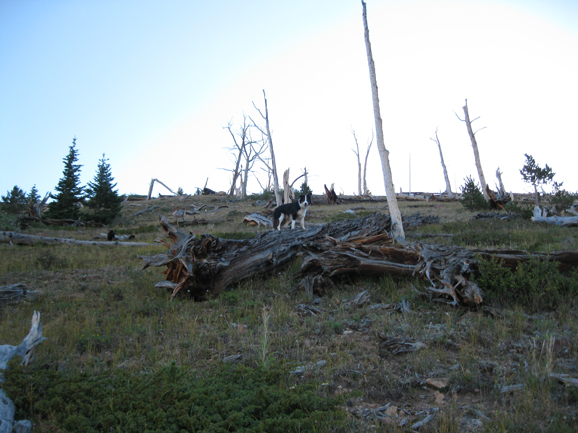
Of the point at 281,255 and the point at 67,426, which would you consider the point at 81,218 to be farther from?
the point at 67,426

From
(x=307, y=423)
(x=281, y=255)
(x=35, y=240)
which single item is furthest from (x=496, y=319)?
(x=35, y=240)

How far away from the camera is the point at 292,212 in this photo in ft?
49.9

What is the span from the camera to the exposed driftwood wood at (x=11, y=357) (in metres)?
2.63

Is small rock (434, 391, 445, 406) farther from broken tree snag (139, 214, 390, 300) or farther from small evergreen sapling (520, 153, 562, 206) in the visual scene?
small evergreen sapling (520, 153, 562, 206)

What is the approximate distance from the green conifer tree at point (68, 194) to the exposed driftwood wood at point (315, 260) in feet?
61.7

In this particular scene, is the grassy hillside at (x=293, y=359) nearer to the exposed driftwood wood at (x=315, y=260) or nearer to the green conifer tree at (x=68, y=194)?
the exposed driftwood wood at (x=315, y=260)

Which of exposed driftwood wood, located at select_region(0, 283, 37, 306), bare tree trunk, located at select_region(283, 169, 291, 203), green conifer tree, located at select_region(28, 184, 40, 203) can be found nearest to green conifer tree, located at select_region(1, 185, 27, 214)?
green conifer tree, located at select_region(28, 184, 40, 203)

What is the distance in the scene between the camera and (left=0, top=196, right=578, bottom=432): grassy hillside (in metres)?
2.74

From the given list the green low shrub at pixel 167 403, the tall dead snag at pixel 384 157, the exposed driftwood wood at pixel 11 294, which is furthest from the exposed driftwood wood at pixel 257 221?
the green low shrub at pixel 167 403

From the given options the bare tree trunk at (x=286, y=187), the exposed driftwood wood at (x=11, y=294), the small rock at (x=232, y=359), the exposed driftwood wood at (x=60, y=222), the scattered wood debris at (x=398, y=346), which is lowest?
the scattered wood debris at (x=398, y=346)

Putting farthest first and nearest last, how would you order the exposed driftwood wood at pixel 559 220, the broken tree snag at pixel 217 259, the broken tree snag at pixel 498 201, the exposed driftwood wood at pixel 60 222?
the exposed driftwood wood at pixel 60 222 < the broken tree snag at pixel 498 201 < the exposed driftwood wood at pixel 559 220 < the broken tree snag at pixel 217 259

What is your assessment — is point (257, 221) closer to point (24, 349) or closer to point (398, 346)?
point (398, 346)

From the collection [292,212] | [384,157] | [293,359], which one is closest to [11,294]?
[293,359]

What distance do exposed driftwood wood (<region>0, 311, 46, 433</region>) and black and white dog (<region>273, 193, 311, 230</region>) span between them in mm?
11426
